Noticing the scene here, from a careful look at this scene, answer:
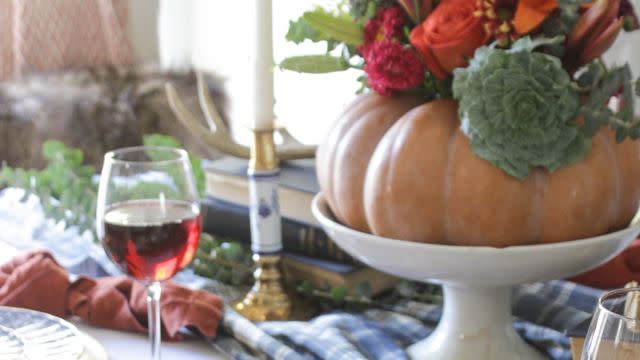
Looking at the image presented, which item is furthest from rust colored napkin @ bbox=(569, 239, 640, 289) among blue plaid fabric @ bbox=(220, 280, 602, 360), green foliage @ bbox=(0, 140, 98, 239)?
green foliage @ bbox=(0, 140, 98, 239)

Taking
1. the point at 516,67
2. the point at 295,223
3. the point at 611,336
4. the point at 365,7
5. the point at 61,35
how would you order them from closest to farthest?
the point at 611,336, the point at 516,67, the point at 365,7, the point at 295,223, the point at 61,35

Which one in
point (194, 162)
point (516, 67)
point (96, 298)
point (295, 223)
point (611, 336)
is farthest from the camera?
point (194, 162)

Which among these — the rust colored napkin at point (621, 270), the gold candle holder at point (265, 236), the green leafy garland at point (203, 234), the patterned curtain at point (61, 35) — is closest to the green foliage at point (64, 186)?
the green leafy garland at point (203, 234)

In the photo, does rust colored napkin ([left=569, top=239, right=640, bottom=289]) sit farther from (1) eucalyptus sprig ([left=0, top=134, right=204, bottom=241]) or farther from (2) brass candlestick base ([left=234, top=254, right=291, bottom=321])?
(1) eucalyptus sprig ([left=0, top=134, right=204, bottom=241])

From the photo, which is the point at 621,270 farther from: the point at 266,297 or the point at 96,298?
the point at 96,298

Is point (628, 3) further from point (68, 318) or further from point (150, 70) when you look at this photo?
point (150, 70)

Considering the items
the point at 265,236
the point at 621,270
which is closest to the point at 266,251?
the point at 265,236

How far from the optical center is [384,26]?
73 centimetres

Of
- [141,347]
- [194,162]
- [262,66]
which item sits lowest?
[141,347]

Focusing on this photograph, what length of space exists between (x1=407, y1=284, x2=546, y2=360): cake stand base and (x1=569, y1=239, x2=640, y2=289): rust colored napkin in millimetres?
160

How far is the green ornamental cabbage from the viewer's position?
0.64m

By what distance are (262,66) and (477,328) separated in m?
0.35

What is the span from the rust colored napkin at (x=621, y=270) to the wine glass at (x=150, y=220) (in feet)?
1.36

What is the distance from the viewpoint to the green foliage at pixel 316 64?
80 centimetres
